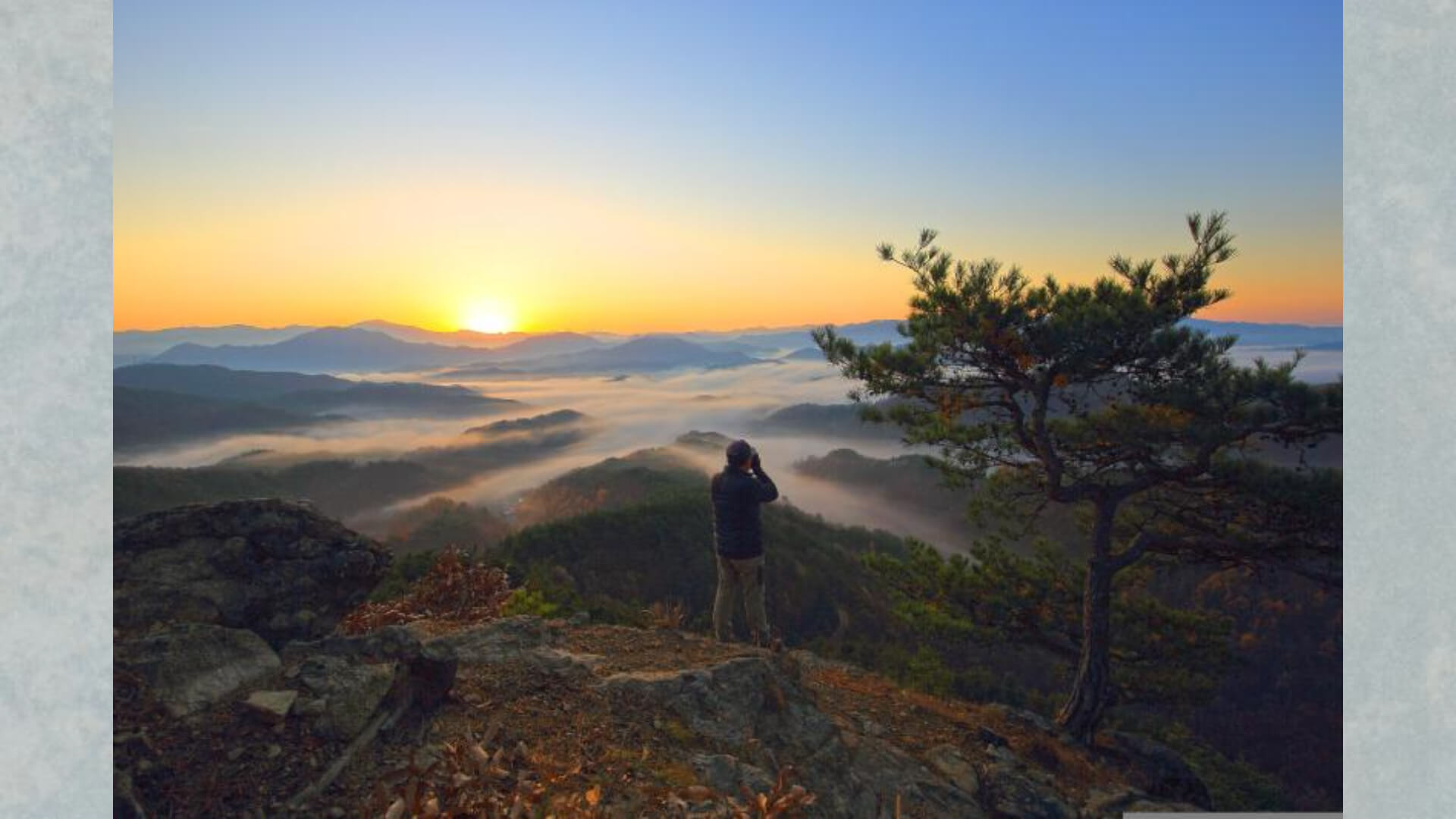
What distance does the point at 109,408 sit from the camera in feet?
10.3

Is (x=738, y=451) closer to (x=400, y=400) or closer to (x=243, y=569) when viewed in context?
(x=243, y=569)

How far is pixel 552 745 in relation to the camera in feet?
10.6

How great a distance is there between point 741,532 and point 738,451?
68 cm

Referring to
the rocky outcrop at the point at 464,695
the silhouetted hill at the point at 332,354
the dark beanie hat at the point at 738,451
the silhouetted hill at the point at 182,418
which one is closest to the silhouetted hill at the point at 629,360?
the silhouetted hill at the point at 332,354

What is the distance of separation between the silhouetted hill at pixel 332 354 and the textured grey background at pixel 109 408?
2430mm

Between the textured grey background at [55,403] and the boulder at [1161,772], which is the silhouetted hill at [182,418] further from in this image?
the boulder at [1161,772]

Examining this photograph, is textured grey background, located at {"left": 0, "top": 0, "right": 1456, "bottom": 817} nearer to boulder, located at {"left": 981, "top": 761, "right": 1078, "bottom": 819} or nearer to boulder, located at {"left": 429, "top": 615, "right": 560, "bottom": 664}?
boulder, located at {"left": 981, "top": 761, "right": 1078, "bottom": 819}

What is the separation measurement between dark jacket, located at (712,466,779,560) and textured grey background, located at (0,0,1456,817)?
354 centimetres

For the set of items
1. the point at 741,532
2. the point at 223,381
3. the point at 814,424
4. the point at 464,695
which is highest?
the point at 223,381

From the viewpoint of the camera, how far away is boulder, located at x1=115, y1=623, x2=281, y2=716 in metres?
3.13

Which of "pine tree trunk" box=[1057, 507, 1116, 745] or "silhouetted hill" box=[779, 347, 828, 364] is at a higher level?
"silhouetted hill" box=[779, 347, 828, 364]

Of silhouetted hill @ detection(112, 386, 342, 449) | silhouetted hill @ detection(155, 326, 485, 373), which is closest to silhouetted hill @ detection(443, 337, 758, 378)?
silhouetted hill @ detection(155, 326, 485, 373)

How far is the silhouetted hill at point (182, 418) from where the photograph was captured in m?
5.34

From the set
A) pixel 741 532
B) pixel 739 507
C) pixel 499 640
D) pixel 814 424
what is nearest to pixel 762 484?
pixel 739 507
